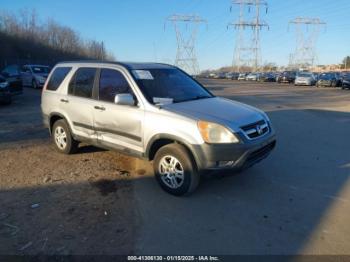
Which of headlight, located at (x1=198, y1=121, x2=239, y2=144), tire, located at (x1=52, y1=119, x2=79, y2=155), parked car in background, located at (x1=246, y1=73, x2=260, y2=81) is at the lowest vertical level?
parked car in background, located at (x1=246, y1=73, x2=260, y2=81)

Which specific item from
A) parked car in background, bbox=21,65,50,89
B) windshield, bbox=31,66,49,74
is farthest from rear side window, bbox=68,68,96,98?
windshield, bbox=31,66,49,74

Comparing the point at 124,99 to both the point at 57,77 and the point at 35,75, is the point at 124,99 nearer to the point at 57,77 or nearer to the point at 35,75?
the point at 57,77

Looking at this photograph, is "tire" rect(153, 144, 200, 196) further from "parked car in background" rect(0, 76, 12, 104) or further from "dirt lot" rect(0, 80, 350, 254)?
"parked car in background" rect(0, 76, 12, 104)

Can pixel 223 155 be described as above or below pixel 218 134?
below

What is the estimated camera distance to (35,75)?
23422 mm

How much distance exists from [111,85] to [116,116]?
1.95ft

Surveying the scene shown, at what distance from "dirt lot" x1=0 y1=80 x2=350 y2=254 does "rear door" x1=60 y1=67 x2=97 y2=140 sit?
678mm

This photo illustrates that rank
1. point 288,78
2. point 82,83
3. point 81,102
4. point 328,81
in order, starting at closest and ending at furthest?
point 81,102 → point 82,83 → point 328,81 → point 288,78

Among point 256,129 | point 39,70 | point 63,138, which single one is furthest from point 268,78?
point 256,129

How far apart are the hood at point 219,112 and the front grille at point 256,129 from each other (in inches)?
2.4

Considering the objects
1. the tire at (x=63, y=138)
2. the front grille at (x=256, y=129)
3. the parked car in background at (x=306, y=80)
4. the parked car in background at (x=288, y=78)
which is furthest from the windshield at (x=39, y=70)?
the parked car in background at (x=288, y=78)

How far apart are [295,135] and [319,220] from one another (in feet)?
16.7

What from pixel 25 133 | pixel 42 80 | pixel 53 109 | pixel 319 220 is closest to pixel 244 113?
pixel 319 220

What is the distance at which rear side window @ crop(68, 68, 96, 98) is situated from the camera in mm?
5984
